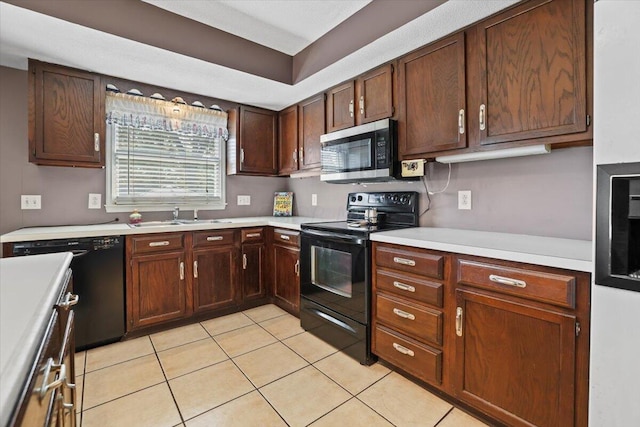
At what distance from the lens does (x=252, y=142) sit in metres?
3.44

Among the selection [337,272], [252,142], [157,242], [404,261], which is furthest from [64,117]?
[404,261]

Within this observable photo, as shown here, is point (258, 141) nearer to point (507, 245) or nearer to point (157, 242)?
point (157, 242)

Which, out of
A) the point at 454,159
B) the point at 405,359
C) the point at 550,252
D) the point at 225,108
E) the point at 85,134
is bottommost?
the point at 405,359

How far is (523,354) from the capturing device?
1.38 m

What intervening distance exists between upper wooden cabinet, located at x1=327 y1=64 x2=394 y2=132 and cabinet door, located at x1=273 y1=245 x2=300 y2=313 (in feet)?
4.10

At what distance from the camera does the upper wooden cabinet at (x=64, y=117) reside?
229cm

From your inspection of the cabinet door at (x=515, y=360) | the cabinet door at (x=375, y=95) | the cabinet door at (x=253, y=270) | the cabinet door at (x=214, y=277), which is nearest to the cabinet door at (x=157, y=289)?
the cabinet door at (x=214, y=277)

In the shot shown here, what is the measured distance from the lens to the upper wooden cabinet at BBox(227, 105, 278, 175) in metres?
3.35

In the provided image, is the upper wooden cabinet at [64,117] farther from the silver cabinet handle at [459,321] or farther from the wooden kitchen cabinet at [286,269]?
the silver cabinet handle at [459,321]

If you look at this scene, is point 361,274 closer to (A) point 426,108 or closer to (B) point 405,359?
(B) point 405,359

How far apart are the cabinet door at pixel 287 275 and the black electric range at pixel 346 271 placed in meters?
0.17

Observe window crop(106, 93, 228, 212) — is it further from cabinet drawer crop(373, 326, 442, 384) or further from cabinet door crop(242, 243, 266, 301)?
cabinet drawer crop(373, 326, 442, 384)

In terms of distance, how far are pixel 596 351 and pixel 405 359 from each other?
0.99 m

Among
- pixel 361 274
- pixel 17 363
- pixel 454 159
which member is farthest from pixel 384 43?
pixel 17 363
